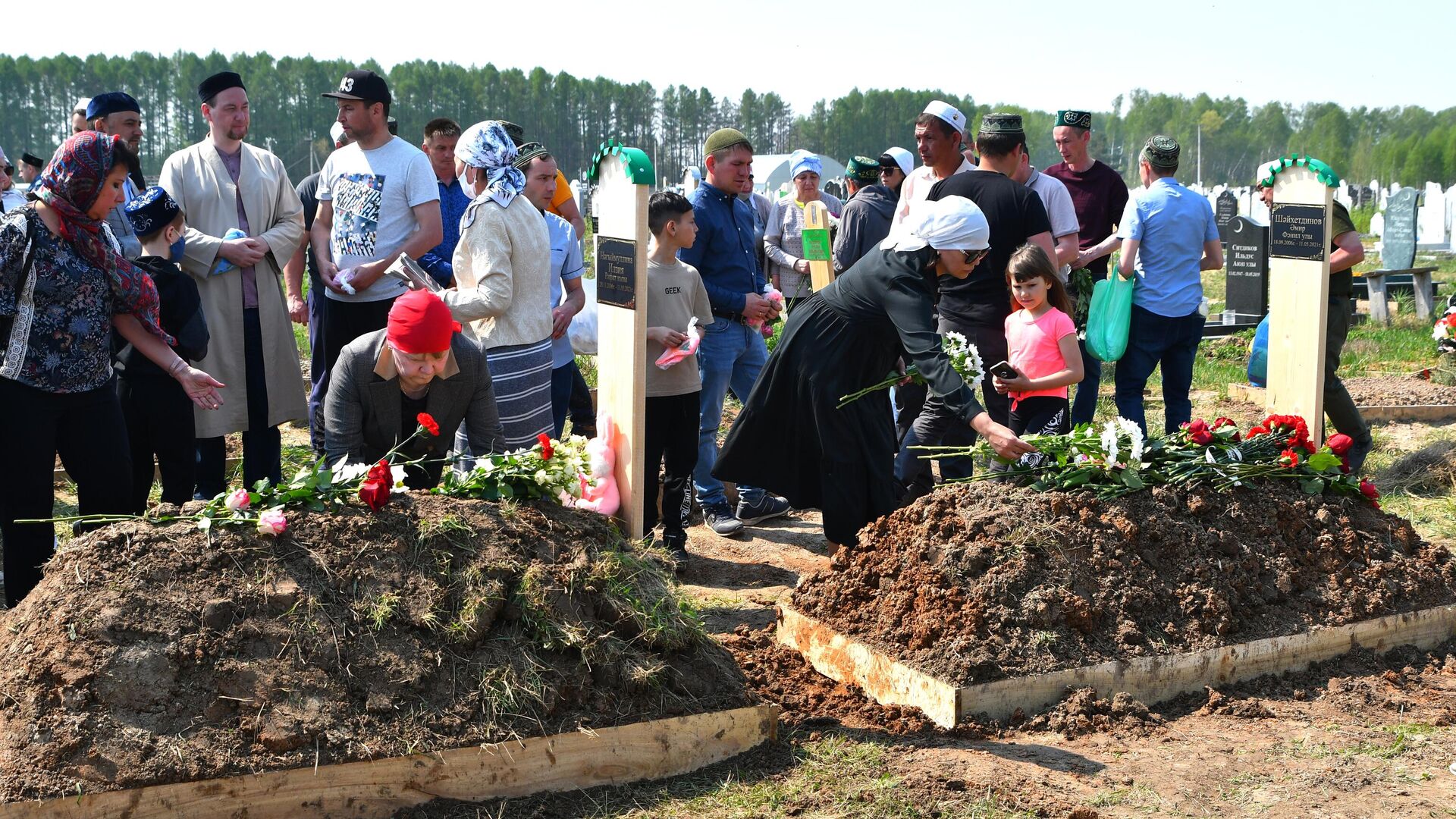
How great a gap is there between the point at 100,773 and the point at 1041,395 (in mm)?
4102

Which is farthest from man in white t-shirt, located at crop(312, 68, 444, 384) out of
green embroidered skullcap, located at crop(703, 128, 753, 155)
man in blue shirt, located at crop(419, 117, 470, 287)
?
green embroidered skullcap, located at crop(703, 128, 753, 155)

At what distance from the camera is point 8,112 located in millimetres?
81188

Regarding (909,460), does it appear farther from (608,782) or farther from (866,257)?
(608,782)

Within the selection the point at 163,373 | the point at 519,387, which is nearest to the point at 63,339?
the point at 163,373

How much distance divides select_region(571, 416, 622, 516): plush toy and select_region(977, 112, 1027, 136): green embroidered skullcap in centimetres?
273

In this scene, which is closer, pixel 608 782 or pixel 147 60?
pixel 608 782

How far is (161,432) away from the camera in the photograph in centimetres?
509

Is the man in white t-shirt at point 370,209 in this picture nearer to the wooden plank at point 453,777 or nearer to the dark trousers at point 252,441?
the dark trousers at point 252,441

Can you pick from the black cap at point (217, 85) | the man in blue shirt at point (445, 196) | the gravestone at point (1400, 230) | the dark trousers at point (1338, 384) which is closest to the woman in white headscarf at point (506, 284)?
the man in blue shirt at point (445, 196)

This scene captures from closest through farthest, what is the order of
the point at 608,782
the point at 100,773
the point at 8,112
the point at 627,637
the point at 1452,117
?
the point at 100,773 < the point at 608,782 < the point at 627,637 < the point at 8,112 < the point at 1452,117

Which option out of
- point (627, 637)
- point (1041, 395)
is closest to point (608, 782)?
point (627, 637)

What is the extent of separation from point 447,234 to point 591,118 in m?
90.3

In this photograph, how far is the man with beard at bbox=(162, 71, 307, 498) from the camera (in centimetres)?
549

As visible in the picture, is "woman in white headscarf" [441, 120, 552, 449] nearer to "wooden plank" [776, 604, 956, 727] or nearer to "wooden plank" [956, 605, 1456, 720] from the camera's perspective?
"wooden plank" [776, 604, 956, 727]
